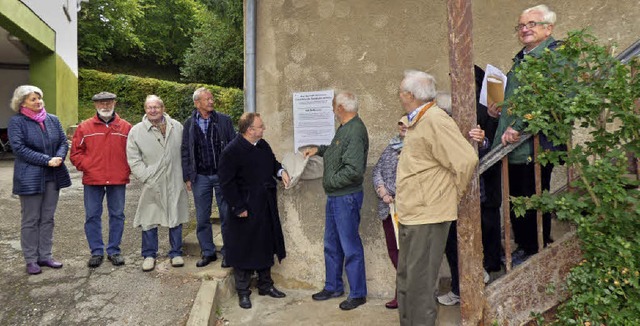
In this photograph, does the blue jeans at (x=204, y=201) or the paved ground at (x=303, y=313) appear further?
the blue jeans at (x=204, y=201)

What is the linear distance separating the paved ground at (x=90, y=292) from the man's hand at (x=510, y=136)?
9.04 ft

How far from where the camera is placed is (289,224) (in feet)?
16.8

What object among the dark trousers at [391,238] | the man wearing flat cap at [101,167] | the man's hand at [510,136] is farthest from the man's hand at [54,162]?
the man's hand at [510,136]

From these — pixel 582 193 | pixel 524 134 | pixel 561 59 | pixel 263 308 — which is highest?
pixel 561 59

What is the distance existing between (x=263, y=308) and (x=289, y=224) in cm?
93

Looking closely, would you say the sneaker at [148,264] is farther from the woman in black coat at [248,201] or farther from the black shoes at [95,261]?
the woman in black coat at [248,201]

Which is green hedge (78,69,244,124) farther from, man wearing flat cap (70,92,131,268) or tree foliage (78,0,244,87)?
man wearing flat cap (70,92,131,268)

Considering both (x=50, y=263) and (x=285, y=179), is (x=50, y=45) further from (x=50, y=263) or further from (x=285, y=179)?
(x=285, y=179)

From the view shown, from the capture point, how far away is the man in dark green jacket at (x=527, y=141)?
10.6 ft

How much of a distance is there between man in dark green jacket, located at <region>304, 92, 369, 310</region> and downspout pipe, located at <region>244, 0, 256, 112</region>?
3.57ft

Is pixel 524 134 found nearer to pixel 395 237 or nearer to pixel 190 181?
pixel 395 237

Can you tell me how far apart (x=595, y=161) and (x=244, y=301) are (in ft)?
10.2

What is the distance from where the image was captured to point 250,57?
507 cm

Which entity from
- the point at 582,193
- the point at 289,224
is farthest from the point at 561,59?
the point at 289,224
